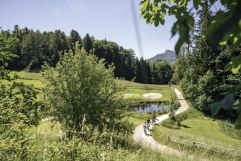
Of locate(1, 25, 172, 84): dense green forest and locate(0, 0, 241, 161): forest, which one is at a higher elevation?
locate(1, 25, 172, 84): dense green forest

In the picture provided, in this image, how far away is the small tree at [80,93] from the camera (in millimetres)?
21016

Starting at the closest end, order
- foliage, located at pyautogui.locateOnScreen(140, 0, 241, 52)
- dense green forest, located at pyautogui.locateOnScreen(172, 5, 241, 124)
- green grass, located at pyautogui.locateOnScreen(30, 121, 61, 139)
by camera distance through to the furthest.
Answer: foliage, located at pyautogui.locateOnScreen(140, 0, 241, 52) < green grass, located at pyautogui.locateOnScreen(30, 121, 61, 139) < dense green forest, located at pyautogui.locateOnScreen(172, 5, 241, 124)

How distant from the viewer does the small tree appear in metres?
21.0

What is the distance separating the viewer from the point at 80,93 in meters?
21.2

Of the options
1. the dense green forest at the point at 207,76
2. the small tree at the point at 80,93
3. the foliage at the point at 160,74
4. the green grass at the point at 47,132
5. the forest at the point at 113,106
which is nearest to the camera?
the forest at the point at 113,106

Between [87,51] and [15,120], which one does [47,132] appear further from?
[87,51]

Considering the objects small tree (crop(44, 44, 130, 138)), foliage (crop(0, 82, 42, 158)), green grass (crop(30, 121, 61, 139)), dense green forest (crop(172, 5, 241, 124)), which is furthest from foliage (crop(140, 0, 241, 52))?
dense green forest (crop(172, 5, 241, 124))

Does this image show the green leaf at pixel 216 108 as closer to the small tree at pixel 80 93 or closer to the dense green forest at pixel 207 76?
the small tree at pixel 80 93

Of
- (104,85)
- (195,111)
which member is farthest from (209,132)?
(104,85)

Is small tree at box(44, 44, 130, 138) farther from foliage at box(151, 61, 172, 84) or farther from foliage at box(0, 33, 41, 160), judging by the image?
foliage at box(151, 61, 172, 84)

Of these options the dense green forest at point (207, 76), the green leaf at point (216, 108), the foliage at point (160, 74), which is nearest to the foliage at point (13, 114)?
the green leaf at point (216, 108)

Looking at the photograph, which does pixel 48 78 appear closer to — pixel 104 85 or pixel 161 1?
pixel 104 85

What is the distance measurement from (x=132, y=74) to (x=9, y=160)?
134 meters

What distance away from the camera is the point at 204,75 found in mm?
52031
